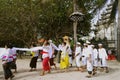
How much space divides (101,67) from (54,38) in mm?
16410

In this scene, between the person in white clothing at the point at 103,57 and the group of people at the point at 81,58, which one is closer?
the group of people at the point at 81,58

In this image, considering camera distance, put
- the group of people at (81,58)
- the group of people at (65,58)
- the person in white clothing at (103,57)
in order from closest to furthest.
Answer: the group of people at (65,58), the group of people at (81,58), the person in white clothing at (103,57)

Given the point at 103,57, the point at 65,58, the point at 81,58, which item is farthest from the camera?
the point at 81,58

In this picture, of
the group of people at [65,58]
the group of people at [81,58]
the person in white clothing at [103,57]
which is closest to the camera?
the group of people at [65,58]

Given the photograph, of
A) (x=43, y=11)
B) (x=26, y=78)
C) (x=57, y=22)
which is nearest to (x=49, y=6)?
(x=43, y=11)

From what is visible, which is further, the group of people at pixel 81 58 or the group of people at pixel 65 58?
the group of people at pixel 81 58

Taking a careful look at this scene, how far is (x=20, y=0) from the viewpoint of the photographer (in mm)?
30844

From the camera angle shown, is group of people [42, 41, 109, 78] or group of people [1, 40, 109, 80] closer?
group of people [1, 40, 109, 80]

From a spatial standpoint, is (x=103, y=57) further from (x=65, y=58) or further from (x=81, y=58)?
(x=65, y=58)

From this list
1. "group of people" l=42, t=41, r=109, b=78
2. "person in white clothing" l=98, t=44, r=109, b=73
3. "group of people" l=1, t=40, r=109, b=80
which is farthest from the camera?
"person in white clothing" l=98, t=44, r=109, b=73

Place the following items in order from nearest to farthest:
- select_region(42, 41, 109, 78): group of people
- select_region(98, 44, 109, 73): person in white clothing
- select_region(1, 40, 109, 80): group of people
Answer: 1. select_region(1, 40, 109, 80): group of people
2. select_region(42, 41, 109, 78): group of people
3. select_region(98, 44, 109, 73): person in white clothing

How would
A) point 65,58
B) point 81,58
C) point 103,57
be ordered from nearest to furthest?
point 65,58, point 103,57, point 81,58

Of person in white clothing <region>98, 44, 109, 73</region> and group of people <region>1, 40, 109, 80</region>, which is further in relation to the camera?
person in white clothing <region>98, 44, 109, 73</region>

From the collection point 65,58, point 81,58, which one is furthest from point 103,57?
point 65,58
